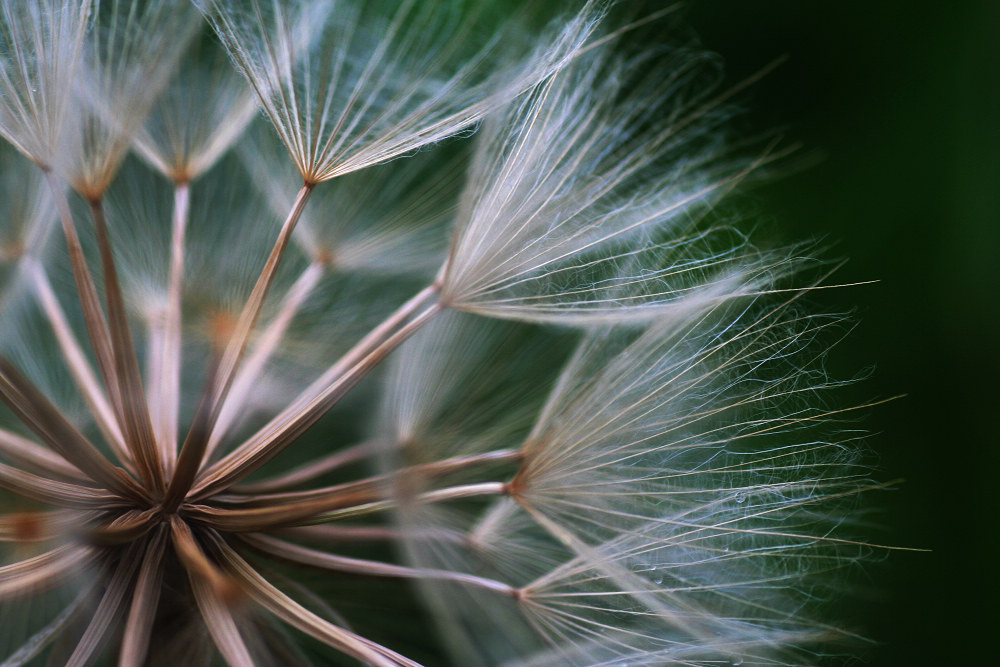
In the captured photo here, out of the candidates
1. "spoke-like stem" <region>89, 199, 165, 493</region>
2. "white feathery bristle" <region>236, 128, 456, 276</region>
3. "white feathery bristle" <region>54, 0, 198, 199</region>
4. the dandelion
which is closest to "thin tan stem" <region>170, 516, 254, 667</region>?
the dandelion

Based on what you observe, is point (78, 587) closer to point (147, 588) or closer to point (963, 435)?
point (147, 588)

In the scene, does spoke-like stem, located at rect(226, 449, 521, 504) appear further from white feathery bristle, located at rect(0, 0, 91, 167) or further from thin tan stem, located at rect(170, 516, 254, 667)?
white feathery bristle, located at rect(0, 0, 91, 167)

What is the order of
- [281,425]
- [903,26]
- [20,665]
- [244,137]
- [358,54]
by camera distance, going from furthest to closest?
[903,26]
[244,137]
[358,54]
[281,425]
[20,665]

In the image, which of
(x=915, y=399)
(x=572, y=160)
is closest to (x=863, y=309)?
(x=915, y=399)

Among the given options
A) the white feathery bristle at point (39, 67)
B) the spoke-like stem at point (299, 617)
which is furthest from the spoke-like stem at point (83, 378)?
the white feathery bristle at point (39, 67)

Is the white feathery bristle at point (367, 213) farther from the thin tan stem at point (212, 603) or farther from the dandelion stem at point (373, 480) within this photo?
the thin tan stem at point (212, 603)

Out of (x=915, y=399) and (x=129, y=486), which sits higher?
(x=129, y=486)

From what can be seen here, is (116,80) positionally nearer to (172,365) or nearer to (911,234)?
(172,365)
